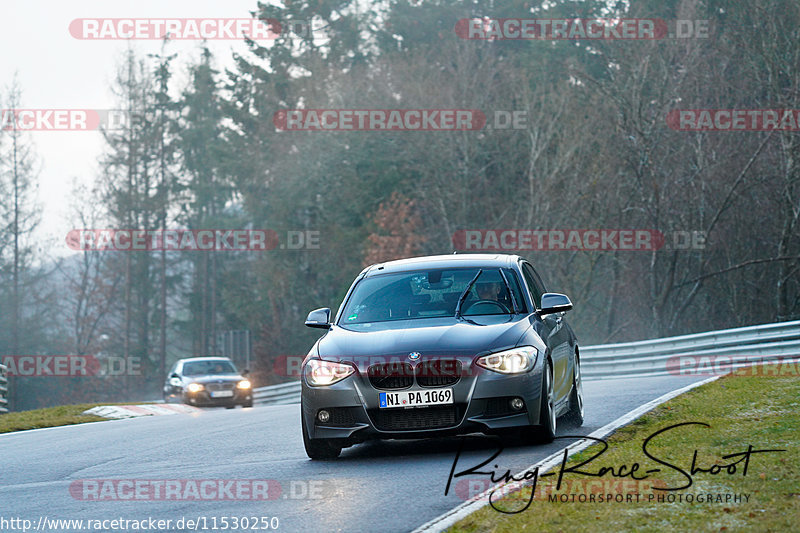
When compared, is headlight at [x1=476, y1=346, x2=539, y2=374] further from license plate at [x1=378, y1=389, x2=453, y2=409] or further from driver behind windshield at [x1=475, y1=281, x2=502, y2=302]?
driver behind windshield at [x1=475, y1=281, x2=502, y2=302]

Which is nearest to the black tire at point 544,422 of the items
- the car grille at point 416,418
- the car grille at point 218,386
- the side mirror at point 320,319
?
the car grille at point 416,418

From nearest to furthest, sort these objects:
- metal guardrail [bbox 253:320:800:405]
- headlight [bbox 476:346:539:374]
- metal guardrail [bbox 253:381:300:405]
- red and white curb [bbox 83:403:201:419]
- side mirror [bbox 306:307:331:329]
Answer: headlight [bbox 476:346:539:374] < side mirror [bbox 306:307:331:329] < red and white curb [bbox 83:403:201:419] < metal guardrail [bbox 253:320:800:405] < metal guardrail [bbox 253:381:300:405]

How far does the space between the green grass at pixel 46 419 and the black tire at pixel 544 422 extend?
11338 mm

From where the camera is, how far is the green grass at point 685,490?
550 cm

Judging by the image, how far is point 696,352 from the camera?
83.4 feet

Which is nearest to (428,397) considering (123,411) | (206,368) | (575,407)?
(575,407)

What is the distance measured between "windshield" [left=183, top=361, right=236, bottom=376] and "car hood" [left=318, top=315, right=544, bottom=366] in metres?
21.3

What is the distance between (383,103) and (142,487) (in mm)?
43727

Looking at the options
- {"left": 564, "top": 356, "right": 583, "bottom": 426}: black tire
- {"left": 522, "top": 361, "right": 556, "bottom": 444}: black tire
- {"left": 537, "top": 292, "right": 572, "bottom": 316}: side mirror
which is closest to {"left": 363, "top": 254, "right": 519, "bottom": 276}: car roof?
{"left": 537, "top": 292, "right": 572, "bottom": 316}: side mirror

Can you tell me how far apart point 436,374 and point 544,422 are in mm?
992

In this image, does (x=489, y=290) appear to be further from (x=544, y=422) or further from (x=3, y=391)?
(x=3, y=391)

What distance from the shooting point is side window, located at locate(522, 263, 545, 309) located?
10.6 metres

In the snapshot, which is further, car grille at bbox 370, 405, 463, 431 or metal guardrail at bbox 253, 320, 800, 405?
metal guardrail at bbox 253, 320, 800, 405

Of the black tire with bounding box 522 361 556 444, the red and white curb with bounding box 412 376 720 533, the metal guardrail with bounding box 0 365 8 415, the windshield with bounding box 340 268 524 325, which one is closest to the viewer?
the red and white curb with bounding box 412 376 720 533
